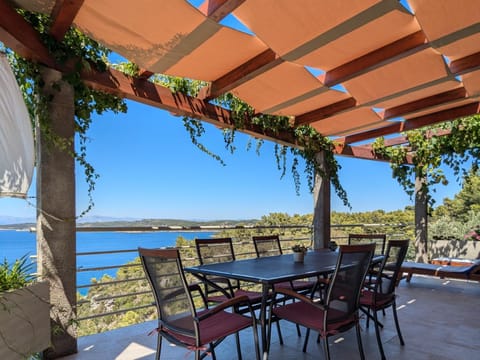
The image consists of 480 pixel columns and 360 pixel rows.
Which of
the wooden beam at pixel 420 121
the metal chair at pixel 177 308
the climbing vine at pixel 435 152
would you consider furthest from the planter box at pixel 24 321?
the climbing vine at pixel 435 152

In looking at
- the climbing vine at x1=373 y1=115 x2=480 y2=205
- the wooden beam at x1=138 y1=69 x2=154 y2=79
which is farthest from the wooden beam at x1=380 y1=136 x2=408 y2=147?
the wooden beam at x1=138 y1=69 x2=154 y2=79

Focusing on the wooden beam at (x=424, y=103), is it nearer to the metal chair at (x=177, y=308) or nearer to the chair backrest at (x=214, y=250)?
the chair backrest at (x=214, y=250)

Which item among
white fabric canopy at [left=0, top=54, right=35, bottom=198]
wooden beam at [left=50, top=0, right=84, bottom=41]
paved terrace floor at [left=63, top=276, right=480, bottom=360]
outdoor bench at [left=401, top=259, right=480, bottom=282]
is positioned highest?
wooden beam at [left=50, top=0, right=84, bottom=41]

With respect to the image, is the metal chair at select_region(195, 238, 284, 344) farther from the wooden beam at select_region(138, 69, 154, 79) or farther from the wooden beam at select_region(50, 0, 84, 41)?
the wooden beam at select_region(50, 0, 84, 41)

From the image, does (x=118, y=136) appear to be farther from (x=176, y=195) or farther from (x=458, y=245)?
(x=458, y=245)

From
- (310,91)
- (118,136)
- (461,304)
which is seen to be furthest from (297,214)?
(118,136)

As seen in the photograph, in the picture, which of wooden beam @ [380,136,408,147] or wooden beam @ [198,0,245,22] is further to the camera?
wooden beam @ [380,136,408,147]

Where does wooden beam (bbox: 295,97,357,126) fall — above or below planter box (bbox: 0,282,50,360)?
above

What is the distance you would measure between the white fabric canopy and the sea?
2.80 feet

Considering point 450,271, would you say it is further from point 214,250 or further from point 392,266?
point 214,250

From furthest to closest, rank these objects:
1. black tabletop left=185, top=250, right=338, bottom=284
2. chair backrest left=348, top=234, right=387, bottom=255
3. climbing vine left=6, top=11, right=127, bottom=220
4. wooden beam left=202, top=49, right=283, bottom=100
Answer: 1. chair backrest left=348, top=234, right=387, bottom=255
2. wooden beam left=202, top=49, right=283, bottom=100
3. climbing vine left=6, top=11, right=127, bottom=220
4. black tabletop left=185, top=250, right=338, bottom=284

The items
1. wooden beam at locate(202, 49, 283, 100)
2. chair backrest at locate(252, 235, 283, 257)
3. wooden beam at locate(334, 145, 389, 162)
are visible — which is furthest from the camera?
wooden beam at locate(334, 145, 389, 162)

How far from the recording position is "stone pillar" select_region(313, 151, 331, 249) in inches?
239

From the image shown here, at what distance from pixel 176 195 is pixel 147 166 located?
87.2 inches
